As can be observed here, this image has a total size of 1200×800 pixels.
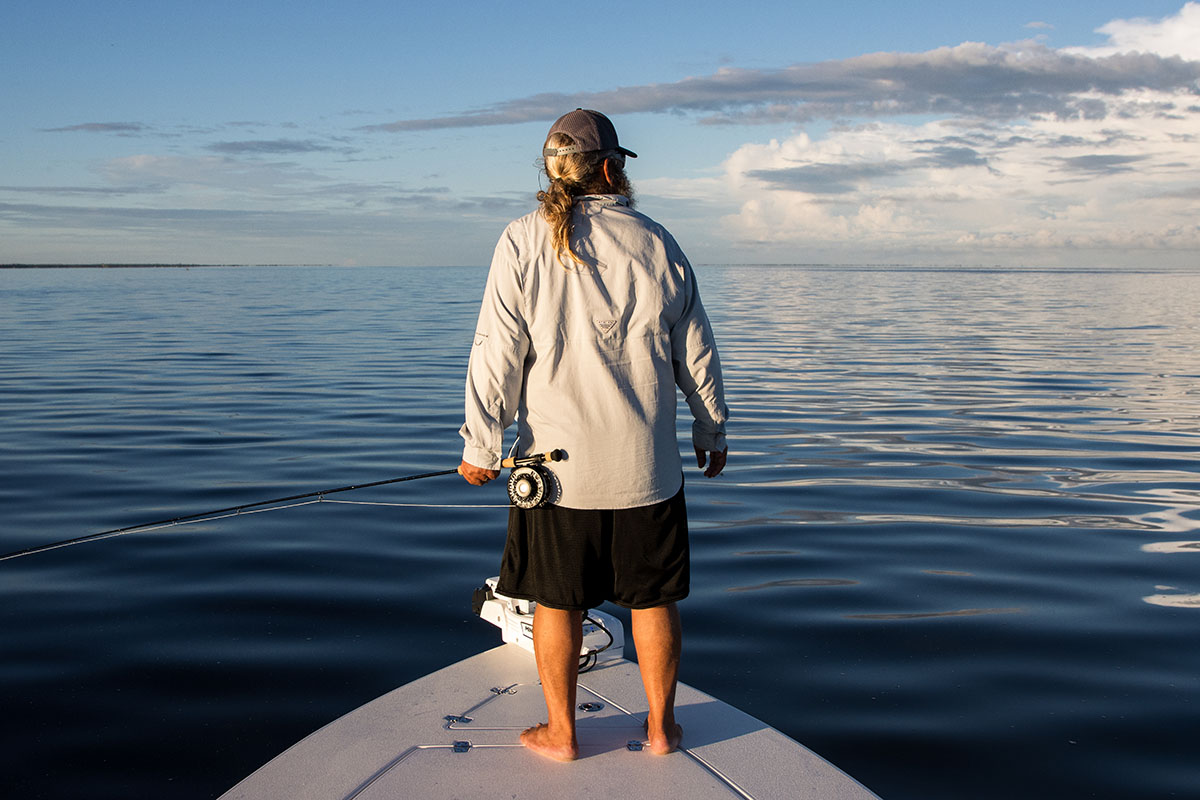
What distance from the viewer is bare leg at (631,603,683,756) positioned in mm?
2895

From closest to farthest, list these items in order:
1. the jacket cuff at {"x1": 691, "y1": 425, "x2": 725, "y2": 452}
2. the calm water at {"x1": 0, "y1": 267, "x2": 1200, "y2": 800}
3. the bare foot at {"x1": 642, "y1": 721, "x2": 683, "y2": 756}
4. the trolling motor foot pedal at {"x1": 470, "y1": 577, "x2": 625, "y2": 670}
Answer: the bare foot at {"x1": 642, "y1": 721, "x2": 683, "y2": 756}
the jacket cuff at {"x1": 691, "y1": 425, "x2": 725, "y2": 452}
the calm water at {"x1": 0, "y1": 267, "x2": 1200, "y2": 800}
the trolling motor foot pedal at {"x1": 470, "y1": 577, "x2": 625, "y2": 670}

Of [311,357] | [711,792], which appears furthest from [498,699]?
[311,357]

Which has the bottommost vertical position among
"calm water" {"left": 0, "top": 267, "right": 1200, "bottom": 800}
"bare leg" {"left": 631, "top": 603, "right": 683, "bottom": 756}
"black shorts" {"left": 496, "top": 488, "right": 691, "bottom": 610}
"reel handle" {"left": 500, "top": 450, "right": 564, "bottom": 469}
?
"calm water" {"left": 0, "top": 267, "right": 1200, "bottom": 800}

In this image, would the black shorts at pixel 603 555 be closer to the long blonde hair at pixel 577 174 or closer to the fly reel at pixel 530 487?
the fly reel at pixel 530 487

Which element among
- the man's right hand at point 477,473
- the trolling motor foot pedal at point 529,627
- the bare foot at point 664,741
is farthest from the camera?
the trolling motor foot pedal at point 529,627

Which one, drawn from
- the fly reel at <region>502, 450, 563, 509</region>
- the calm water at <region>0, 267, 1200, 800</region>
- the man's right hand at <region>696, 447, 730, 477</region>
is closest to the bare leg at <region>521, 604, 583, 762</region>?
the fly reel at <region>502, 450, 563, 509</region>

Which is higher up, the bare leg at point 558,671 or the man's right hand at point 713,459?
the man's right hand at point 713,459

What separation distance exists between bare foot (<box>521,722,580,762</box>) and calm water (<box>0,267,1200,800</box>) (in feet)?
3.42

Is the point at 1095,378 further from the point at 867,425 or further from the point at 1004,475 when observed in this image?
the point at 1004,475

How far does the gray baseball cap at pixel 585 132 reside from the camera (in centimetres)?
281

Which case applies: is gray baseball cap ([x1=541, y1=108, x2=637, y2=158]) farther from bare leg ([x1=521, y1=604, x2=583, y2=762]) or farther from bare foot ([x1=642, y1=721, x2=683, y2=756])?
bare foot ([x1=642, y1=721, x2=683, y2=756])

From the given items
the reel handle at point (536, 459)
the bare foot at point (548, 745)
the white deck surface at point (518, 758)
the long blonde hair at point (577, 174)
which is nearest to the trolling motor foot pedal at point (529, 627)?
the white deck surface at point (518, 758)

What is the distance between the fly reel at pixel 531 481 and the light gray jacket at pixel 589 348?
30 mm

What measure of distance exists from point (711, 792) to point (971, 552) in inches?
145
